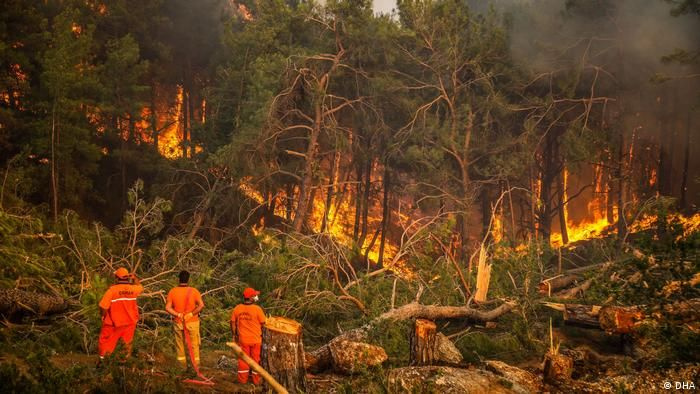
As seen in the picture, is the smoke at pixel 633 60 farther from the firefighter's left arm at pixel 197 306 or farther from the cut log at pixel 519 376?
the firefighter's left arm at pixel 197 306

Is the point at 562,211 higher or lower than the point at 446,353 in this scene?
higher

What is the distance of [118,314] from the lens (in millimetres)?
6992

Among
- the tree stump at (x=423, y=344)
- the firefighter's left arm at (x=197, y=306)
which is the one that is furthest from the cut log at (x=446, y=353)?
the firefighter's left arm at (x=197, y=306)

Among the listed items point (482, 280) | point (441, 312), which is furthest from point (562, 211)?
point (441, 312)

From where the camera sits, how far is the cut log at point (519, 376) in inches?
280

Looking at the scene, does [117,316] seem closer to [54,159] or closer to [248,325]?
[248,325]

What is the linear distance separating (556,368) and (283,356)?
3.83 metres

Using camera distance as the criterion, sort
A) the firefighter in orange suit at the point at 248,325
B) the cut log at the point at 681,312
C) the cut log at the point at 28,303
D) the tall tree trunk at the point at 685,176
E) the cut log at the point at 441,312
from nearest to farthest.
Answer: the cut log at the point at 681,312 → the firefighter in orange suit at the point at 248,325 → the cut log at the point at 28,303 → the cut log at the point at 441,312 → the tall tree trunk at the point at 685,176

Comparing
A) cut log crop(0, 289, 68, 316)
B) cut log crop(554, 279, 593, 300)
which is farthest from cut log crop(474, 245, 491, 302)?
cut log crop(0, 289, 68, 316)

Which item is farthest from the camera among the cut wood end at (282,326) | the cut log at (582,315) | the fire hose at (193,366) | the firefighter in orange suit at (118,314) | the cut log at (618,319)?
the cut log at (582,315)

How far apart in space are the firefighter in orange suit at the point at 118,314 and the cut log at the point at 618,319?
707 centimetres

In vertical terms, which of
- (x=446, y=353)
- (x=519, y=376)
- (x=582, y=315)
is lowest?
(x=519, y=376)

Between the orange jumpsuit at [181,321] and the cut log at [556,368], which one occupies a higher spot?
the orange jumpsuit at [181,321]

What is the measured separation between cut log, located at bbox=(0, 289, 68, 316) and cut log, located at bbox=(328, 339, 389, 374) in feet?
→ 14.9
